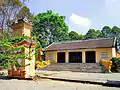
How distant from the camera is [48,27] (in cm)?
4362

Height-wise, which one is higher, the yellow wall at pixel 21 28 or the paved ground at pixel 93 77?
the yellow wall at pixel 21 28

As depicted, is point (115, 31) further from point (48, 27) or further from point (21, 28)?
point (21, 28)

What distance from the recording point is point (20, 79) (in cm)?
1348

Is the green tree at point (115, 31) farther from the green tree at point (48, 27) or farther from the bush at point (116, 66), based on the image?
the bush at point (116, 66)

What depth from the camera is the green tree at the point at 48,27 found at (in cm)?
4294

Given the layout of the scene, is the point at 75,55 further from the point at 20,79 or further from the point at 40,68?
the point at 20,79

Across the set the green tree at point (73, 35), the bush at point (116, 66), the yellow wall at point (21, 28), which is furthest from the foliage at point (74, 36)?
the yellow wall at point (21, 28)

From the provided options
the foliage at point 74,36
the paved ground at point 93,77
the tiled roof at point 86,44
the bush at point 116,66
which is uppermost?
the foliage at point 74,36

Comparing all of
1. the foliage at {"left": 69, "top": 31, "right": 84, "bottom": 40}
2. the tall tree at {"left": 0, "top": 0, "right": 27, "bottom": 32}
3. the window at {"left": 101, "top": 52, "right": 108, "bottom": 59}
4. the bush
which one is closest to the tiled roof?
the window at {"left": 101, "top": 52, "right": 108, "bottom": 59}

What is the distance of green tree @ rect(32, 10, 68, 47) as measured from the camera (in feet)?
141

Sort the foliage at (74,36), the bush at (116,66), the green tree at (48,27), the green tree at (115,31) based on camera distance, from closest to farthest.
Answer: the bush at (116,66) < the green tree at (48,27) < the foliage at (74,36) < the green tree at (115,31)

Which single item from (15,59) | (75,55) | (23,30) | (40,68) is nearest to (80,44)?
(75,55)

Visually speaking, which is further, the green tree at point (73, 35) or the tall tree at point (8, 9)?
the green tree at point (73, 35)

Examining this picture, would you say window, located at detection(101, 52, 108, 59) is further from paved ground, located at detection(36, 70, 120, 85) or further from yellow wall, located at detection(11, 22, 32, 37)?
yellow wall, located at detection(11, 22, 32, 37)
